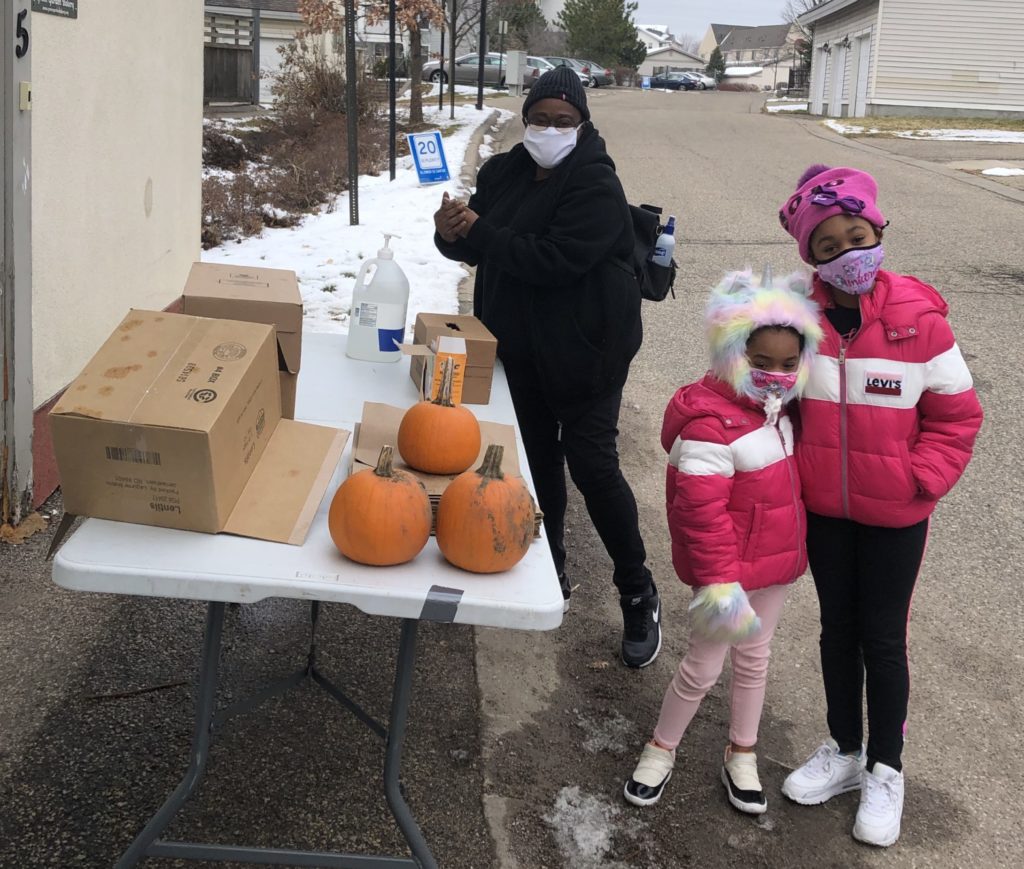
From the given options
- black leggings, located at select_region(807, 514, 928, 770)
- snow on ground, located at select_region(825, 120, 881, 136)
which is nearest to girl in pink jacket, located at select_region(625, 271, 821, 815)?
black leggings, located at select_region(807, 514, 928, 770)

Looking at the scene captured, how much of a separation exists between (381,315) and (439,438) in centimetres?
116

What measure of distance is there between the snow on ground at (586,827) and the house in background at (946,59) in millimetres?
30579

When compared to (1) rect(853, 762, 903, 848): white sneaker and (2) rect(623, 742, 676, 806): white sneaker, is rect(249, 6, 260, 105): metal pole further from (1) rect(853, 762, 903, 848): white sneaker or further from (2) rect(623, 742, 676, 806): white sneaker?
(1) rect(853, 762, 903, 848): white sneaker

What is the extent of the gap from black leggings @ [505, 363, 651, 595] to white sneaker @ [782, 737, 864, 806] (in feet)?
2.82

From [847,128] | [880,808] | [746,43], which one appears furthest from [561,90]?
[746,43]

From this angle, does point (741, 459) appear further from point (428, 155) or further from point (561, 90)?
point (428, 155)

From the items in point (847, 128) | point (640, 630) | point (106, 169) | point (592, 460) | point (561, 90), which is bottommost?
point (640, 630)

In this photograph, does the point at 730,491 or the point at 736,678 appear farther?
the point at 736,678

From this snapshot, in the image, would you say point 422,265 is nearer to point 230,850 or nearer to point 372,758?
point 372,758

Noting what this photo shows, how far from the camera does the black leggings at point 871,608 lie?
2707 mm

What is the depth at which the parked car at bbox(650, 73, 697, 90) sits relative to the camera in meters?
63.9

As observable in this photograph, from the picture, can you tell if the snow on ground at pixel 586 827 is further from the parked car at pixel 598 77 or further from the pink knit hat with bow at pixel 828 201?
the parked car at pixel 598 77

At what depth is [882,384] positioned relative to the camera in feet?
8.49

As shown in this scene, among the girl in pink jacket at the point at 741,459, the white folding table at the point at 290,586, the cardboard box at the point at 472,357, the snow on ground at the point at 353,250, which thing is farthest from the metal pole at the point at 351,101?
the white folding table at the point at 290,586
